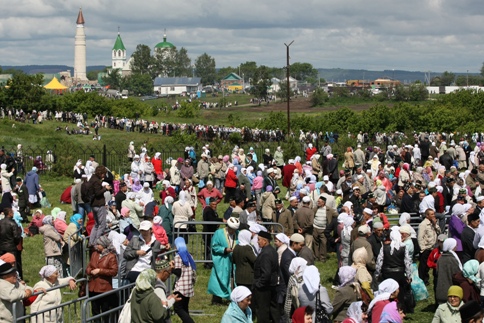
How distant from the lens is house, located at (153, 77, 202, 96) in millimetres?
192500

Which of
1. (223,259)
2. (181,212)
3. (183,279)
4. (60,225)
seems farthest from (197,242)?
(183,279)

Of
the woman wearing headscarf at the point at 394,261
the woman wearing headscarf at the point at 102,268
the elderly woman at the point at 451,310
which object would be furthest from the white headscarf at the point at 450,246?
the woman wearing headscarf at the point at 102,268

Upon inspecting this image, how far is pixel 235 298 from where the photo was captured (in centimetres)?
1009

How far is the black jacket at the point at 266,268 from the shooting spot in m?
12.6

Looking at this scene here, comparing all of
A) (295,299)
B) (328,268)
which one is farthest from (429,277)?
(295,299)

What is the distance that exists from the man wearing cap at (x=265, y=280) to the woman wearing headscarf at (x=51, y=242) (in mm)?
4951

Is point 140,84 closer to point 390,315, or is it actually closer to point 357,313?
point 357,313

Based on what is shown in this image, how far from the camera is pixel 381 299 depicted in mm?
10109

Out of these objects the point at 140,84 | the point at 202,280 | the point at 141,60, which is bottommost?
the point at 202,280

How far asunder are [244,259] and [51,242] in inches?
179

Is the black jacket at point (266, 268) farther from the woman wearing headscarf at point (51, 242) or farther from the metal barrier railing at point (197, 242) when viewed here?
the woman wearing headscarf at point (51, 242)

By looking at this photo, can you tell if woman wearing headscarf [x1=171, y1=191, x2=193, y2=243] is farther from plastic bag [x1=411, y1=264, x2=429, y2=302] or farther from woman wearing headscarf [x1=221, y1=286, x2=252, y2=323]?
woman wearing headscarf [x1=221, y1=286, x2=252, y2=323]

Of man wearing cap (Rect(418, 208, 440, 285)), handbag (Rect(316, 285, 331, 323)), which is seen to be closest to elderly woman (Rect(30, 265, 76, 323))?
handbag (Rect(316, 285, 331, 323))

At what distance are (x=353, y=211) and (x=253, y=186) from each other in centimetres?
661
